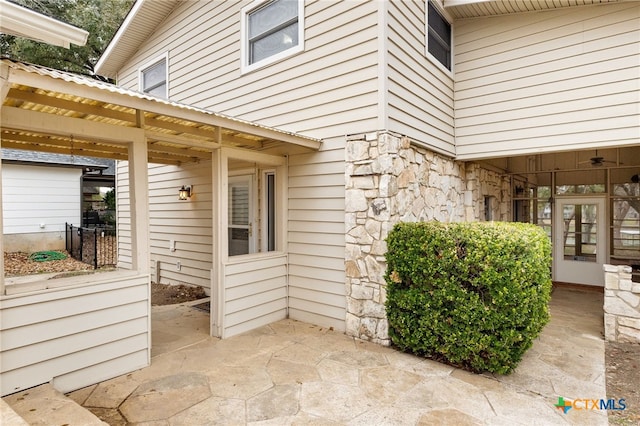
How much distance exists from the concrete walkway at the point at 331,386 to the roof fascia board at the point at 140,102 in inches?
103

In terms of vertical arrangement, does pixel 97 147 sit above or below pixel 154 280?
above

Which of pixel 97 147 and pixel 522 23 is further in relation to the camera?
pixel 522 23

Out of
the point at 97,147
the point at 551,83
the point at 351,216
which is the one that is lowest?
the point at 351,216

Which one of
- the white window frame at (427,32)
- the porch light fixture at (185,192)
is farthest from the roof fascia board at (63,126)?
the white window frame at (427,32)

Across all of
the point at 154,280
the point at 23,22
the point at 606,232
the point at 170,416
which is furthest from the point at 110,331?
the point at 606,232

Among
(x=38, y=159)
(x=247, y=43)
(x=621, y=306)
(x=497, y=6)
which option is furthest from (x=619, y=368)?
(x=38, y=159)

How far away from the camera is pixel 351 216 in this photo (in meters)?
4.59

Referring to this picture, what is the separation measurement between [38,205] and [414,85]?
12.5m

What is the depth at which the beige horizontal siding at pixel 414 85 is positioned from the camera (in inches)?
178

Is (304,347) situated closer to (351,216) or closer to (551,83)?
(351,216)

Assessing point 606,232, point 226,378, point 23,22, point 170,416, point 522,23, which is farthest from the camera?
point 606,232

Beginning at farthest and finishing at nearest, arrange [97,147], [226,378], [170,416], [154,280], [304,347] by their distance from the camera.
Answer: [154,280]
[97,147]
[304,347]
[226,378]
[170,416]

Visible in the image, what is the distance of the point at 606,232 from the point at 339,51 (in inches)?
274

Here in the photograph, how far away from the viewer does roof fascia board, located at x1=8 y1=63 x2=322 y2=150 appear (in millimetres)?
→ 2473
